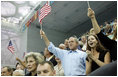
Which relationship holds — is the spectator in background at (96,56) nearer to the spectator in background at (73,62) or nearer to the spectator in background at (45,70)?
the spectator in background at (73,62)

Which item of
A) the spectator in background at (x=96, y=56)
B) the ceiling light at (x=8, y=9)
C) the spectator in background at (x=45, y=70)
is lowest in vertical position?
the spectator in background at (x=45, y=70)

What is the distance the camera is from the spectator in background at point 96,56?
63.7 inches

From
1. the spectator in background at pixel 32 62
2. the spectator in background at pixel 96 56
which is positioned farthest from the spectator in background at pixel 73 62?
the spectator in background at pixel 32 62

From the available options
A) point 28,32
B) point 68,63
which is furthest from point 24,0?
point 68,63

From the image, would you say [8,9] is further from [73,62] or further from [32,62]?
[73,62]

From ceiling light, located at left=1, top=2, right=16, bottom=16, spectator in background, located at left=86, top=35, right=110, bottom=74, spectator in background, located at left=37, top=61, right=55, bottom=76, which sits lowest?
spectator in background, located at left=37, top=61, right=55, bottom=76

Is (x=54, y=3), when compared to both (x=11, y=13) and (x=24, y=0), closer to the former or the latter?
(x=24, y=0)

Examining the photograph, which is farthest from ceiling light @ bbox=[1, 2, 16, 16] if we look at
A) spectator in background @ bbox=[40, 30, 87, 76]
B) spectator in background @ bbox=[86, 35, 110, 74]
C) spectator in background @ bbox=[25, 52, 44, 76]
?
spectator in background @ bbox=[86, 35, 110, 74]

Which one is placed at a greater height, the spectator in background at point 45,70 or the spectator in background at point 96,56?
the spectator in background at point 96,56

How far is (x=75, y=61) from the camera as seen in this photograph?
1819 mm

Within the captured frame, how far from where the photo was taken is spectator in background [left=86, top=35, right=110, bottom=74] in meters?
1.62

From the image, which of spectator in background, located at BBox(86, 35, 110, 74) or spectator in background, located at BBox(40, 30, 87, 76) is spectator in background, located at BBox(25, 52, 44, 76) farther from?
spectator in background, located at BBox(86, 35, 110, 74)

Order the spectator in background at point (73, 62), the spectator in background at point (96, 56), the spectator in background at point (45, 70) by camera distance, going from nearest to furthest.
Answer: the spectator in background at point (45, 70) → the spectator in background at point (96, 56) → the spectator in background at point (73, 62)

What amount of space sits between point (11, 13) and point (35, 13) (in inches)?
98.7
